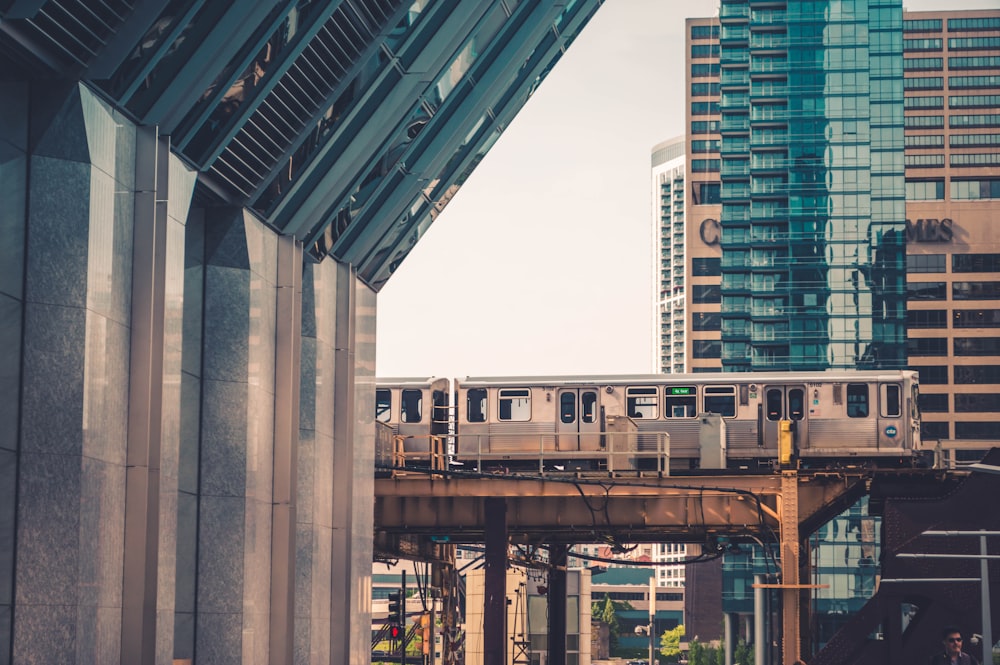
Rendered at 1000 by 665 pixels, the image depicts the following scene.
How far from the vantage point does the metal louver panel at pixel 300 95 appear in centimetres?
2309

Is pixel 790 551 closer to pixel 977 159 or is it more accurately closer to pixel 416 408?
pixel 416 408

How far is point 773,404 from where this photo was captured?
49594 millimetres

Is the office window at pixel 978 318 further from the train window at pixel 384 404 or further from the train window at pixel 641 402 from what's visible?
the train window at pixel 384 404

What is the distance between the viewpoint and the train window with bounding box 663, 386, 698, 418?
4950 cm

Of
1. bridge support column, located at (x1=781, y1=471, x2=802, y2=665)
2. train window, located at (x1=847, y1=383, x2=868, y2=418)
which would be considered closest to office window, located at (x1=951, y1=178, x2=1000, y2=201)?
train window, located at (x1=847, y1=383, x2=868, y2=418)

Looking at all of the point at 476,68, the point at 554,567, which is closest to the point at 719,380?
the point at 554,567

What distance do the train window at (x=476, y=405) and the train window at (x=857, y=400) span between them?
11.7 metres

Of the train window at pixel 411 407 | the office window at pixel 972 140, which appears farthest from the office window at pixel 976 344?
the train window at pixel 411 407

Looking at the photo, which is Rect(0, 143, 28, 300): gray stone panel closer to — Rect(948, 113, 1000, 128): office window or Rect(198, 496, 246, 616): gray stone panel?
Rect(198, 496, 246, 616): gray stone panel

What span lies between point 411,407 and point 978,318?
4823 inches

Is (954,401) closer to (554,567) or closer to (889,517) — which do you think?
(554,567)

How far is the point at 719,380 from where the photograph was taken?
49.6 m

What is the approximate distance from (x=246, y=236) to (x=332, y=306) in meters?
5.48

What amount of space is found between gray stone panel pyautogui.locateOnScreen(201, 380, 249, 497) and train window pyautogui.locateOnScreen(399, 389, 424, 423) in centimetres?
2749
